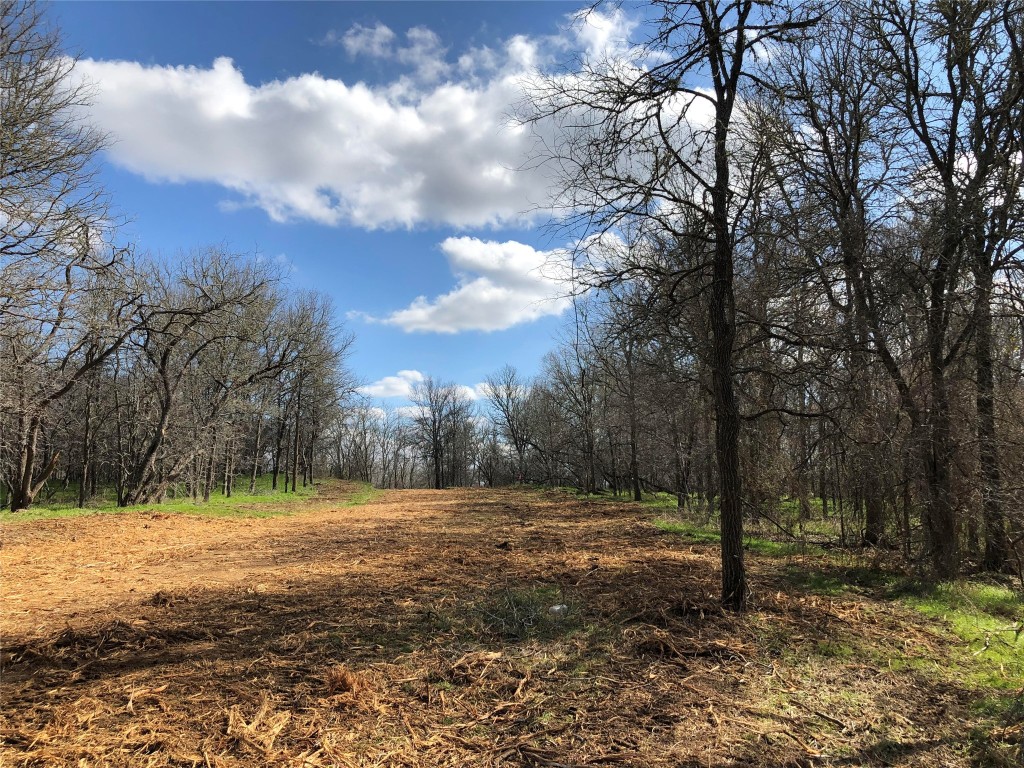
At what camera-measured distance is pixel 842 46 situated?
8.70 m

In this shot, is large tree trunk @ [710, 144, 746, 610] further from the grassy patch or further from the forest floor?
the grassy patch

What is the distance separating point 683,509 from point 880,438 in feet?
30.7

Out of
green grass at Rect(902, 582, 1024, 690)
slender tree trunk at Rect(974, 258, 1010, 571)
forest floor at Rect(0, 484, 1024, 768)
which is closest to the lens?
forest floor at Rect(0, 484, 1024, 768)

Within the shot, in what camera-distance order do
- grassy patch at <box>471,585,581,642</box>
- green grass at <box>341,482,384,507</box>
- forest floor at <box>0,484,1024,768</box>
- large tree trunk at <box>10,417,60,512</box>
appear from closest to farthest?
forest floor at <box>0,484,1024,768</box>, grassy patch at <box>471,585,581,642</box>, large tree trunk at <box>10,417,60,512</box>, green grass at <box>341,482,384,507</box>

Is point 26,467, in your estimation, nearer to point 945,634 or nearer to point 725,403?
point 725,403

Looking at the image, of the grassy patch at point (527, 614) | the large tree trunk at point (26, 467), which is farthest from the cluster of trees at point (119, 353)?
the grassy patch at point (527, 614)

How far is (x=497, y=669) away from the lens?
4227mm

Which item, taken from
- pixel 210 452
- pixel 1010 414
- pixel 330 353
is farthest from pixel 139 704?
pixel 330 353

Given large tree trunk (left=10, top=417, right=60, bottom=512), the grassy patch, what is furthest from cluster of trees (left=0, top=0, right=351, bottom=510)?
the grassy patch

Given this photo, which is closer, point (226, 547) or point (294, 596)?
point (294, 596)

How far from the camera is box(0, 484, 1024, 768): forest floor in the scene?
3102 mm

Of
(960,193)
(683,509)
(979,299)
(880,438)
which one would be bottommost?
(683,509)

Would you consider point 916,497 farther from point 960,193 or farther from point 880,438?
point 960,193

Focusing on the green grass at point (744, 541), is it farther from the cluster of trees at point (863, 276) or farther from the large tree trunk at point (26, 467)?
the large tree trunk at point (26, 467)
